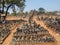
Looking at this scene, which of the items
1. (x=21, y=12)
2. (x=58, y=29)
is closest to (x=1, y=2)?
(x=21, y=12)

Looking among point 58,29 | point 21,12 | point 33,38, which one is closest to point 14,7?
point 21,12

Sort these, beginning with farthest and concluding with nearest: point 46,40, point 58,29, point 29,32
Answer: point 58,29 → point 29,32 → point 46,40

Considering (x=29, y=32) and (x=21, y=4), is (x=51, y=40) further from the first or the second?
(x=21, y=4)

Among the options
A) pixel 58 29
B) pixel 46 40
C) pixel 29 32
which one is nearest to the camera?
pixel 46 40

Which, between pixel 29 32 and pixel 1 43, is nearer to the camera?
pixel 1 43

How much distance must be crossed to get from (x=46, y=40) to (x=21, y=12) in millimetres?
40046

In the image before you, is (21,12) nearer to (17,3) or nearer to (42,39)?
(17,3)

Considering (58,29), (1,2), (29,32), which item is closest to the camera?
(29,32)

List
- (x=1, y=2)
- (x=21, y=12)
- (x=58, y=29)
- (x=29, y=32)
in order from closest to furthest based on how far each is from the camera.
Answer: (x=29, y=32)
(x=58, y=29)
(x=1, y=2)
(x=21, y=12)

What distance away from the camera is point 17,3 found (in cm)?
4984

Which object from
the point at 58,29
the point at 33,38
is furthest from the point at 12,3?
the point at 33,38

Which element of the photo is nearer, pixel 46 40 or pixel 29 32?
pixel 46 40

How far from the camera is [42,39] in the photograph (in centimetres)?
2078

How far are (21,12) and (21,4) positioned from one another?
893 centimetres
